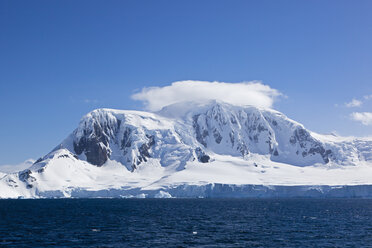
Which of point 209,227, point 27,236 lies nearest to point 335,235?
point 209,227

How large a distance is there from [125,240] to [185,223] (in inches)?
1220

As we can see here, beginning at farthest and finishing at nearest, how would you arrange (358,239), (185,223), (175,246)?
(185,223), (358,239), (175,246)

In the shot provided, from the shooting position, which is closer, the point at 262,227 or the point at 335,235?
the point at 335,235

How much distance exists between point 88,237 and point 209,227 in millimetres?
27749

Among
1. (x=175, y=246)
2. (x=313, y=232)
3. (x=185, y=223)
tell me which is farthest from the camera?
(x=185, y=223)

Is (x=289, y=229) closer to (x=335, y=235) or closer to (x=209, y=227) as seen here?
(x=335, y=235)

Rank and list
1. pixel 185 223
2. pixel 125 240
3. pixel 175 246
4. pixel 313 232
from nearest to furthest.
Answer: pixel 175 246
pixel 125 240
pixel 313 232
pixel 185 223

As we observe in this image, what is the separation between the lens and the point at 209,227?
94.4 meters

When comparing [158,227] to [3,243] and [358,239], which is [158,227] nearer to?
[3,243]

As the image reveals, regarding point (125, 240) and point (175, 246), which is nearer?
point (175, 246)

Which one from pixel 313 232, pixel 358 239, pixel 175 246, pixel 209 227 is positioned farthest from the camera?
pixel 209 227

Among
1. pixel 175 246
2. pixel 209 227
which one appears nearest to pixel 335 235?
pixel 209 227

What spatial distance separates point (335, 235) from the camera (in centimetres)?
8362

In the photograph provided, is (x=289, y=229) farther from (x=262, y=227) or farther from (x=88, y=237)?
(x=88, y=237)
